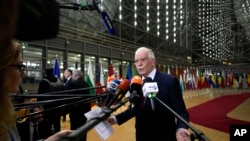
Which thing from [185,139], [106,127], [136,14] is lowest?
[185,139]

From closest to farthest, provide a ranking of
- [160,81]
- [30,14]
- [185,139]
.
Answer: [30,14] → [185,139] → [160,81]

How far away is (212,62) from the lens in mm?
34531

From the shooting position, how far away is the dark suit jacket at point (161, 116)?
271 centimetres

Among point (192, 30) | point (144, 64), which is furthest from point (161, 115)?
point (192, 30)

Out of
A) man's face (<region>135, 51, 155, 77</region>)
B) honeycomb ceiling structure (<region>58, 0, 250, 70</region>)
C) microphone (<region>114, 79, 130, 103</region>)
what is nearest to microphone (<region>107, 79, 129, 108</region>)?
microphone (<region>114, 79, 130, 103</region>)

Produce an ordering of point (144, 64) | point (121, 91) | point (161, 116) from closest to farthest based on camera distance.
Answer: point (121, 91) → point (161, 116) → point (144, 64)

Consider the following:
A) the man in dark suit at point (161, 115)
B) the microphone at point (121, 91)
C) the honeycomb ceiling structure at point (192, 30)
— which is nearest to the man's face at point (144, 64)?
the man in dark suit at point (161, 115)

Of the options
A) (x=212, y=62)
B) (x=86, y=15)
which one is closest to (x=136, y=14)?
(x=86, y=15)

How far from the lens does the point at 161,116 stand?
2.72 metres

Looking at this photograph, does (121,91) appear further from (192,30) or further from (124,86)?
(192,30)

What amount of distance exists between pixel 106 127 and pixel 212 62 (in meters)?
34.4

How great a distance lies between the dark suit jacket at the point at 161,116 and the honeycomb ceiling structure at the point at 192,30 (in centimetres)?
1835

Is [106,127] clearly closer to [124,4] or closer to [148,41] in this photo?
[124,4]

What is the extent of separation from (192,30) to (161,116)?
33212mm
